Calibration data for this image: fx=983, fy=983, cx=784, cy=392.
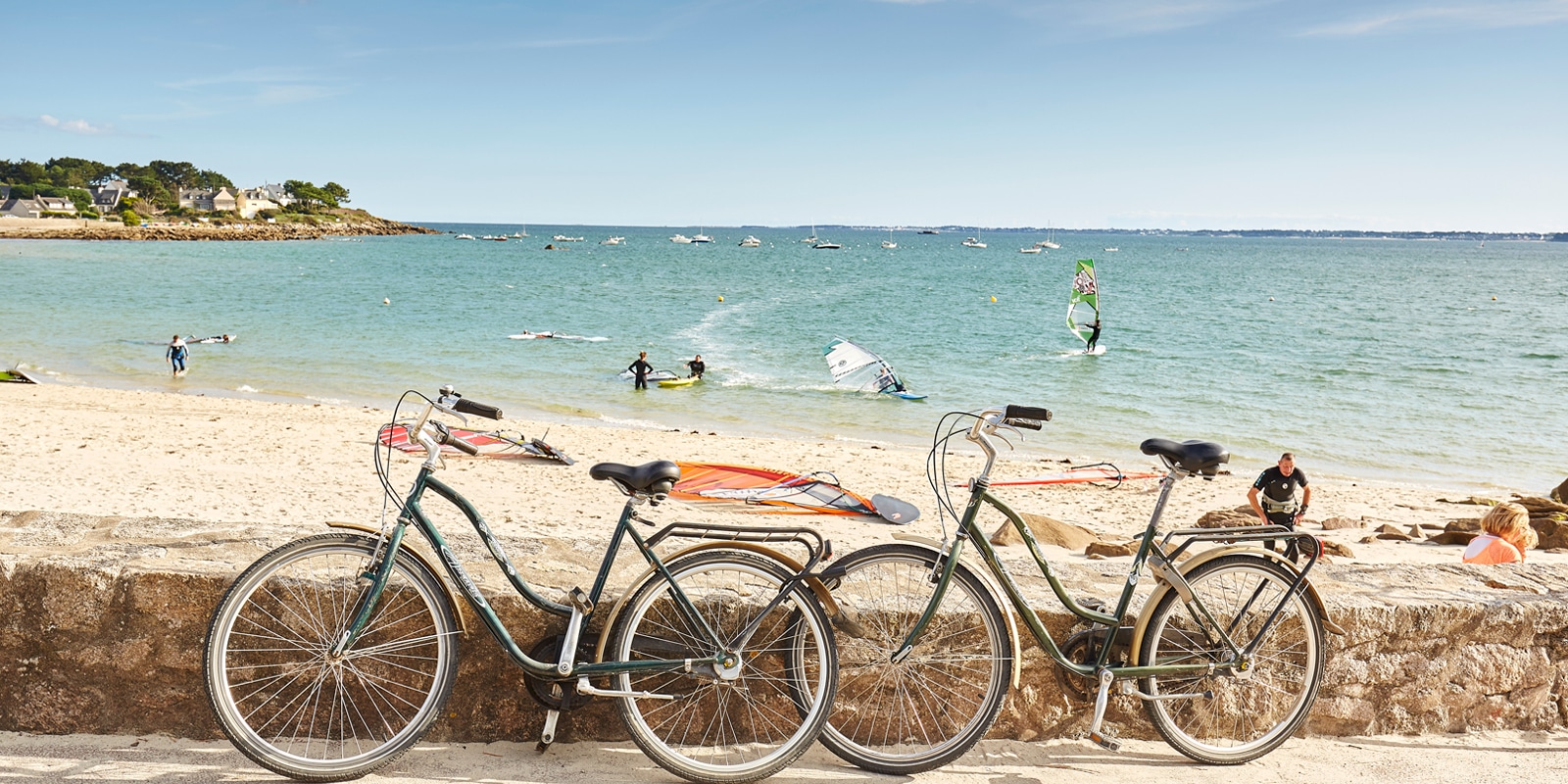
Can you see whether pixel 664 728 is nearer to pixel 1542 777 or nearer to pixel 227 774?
pixel 227 774

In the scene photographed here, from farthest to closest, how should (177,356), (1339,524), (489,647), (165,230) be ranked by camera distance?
(165,230)
(177,356)
(1339,524)
(489,647)

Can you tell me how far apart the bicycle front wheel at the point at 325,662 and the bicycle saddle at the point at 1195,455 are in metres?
2.50

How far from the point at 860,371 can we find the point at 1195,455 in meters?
22.8

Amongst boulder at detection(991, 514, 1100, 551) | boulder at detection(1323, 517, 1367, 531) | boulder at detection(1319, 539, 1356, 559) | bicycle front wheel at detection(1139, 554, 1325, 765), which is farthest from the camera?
boulder at detection(1323, 517, 1367, 531)

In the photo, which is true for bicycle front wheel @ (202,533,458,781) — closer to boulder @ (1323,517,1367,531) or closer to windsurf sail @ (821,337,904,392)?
boulder @ (1323,517,1367,531)

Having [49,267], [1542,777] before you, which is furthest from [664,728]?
[49,267]

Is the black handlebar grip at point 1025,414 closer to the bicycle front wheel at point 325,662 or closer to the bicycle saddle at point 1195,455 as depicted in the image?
the bicycle saddle at point 1195,455

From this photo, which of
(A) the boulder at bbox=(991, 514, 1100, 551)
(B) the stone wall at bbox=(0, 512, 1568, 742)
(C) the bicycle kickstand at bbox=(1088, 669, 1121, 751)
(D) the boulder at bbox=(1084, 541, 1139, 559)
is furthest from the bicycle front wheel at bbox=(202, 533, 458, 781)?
(A) the boulder at bbox=(991, 514, 1100, 551)

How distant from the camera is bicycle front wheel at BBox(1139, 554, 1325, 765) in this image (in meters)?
3.47

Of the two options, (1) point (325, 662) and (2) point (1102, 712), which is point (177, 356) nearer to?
(1) point (325, 662)

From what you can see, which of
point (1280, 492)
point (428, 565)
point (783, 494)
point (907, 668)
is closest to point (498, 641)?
point (428, 565)

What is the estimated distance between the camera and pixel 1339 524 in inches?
481

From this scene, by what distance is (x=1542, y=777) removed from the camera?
11.3 feet

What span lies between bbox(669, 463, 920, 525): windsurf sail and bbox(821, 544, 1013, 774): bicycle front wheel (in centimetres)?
817
